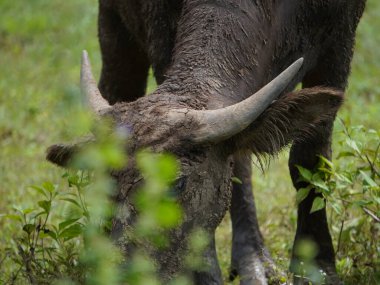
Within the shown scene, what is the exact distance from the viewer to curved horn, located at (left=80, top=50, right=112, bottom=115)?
170 inches

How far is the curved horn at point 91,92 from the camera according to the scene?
431cm

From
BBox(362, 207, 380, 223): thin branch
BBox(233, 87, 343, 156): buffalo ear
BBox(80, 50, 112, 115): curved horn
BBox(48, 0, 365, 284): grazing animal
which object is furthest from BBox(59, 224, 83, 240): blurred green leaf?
BBox(362, 207, 380, 223): thin branch

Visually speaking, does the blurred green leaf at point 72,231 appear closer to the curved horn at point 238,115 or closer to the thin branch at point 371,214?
the curved horn at point 238,115

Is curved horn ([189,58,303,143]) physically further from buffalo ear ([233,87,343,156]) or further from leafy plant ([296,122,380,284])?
leafy plant ([296,122,380,284])

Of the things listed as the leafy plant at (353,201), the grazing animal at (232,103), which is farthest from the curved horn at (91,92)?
the leafy plant at (353,201)

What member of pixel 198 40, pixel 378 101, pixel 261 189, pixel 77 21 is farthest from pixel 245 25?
pixel 77 21

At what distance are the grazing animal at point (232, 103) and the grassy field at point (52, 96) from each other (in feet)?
0.93

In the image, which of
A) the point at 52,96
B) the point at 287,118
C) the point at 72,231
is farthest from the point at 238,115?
the point at 52,96

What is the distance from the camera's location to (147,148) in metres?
3.93

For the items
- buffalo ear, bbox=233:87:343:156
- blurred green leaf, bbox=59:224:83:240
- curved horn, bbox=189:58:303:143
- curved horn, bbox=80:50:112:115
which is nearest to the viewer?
curved horn, bbox=189:58:303:143

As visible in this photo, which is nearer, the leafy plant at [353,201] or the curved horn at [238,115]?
the curved horn at [238,115]

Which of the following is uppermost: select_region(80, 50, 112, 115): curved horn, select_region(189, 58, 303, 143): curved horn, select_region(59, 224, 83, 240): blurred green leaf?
select_region(189, 58, 303, 143): curved horn

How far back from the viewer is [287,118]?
4.19 metres

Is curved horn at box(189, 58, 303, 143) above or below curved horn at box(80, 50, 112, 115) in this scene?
above
